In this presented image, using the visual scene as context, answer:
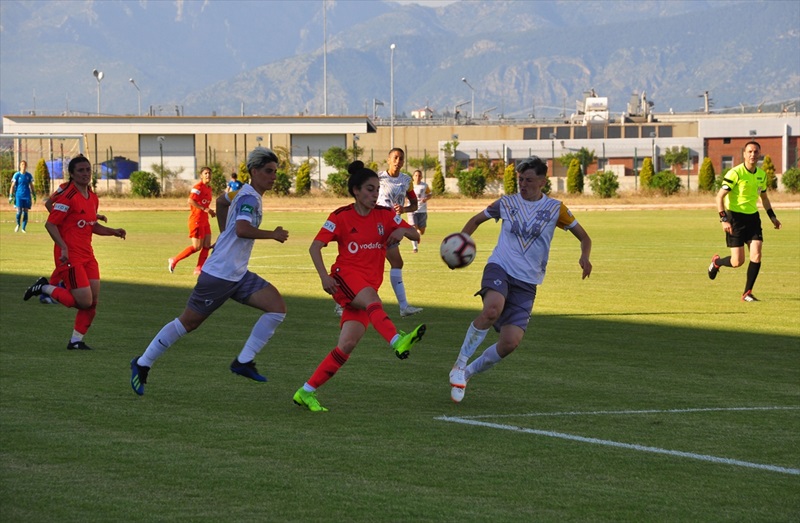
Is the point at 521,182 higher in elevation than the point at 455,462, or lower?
higher

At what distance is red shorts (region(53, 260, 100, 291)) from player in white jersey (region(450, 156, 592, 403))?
4.75 m

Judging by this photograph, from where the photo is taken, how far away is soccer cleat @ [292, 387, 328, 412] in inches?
359

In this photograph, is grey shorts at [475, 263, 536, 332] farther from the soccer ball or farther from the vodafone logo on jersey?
the vodafone logo on jersey

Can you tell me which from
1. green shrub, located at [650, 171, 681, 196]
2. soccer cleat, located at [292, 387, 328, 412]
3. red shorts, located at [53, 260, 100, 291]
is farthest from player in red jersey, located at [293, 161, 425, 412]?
green shrub, located at [650, 171, 681, 196]

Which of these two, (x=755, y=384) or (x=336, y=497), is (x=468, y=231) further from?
(x=336, y=497)

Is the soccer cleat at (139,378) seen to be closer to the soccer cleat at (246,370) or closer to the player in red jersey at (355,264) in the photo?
the soccer cleat at (246,370)

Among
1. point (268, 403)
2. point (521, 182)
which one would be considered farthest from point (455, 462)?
point (521, 182)

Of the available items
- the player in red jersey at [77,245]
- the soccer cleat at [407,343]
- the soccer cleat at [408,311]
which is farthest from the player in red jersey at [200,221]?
the soccer cleat at [407,343]

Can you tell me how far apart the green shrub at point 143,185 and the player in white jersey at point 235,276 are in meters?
58.4

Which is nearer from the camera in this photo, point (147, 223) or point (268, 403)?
point (268, 403)

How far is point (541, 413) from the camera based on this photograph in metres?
9.12

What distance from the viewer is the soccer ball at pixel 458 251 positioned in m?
9.95

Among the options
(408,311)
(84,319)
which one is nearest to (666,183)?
(408,311)

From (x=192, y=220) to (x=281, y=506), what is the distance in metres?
17.5
